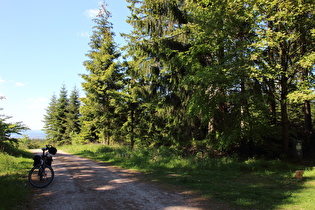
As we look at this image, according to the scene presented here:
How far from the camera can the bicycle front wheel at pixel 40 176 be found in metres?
6.68

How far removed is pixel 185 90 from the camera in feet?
46.2

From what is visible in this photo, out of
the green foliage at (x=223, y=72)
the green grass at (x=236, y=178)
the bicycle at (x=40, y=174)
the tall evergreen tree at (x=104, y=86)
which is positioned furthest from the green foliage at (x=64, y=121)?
the bicycle at (x=40, y=174)

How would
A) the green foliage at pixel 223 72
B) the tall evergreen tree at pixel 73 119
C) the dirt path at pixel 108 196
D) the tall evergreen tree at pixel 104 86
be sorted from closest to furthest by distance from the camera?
1. the dirt path at pixel 108 196
2. the green foliage at pixel 223 72
3. the tall evergreen tree at pixel 104 86
4. the tall evergreen tree at pixel 73 119

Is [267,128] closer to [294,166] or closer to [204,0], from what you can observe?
[294,166]

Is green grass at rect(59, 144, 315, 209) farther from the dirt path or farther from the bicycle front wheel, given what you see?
the bicycle front wheel

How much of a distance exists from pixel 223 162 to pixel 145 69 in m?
8.07

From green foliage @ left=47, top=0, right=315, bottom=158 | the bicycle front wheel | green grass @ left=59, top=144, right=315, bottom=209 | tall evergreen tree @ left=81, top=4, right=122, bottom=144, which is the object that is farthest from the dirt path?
tall evergreen tree @ left=81, top=4, right=122, bottom=144

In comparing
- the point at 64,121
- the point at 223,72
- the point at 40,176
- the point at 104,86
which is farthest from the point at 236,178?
the point at 64,121

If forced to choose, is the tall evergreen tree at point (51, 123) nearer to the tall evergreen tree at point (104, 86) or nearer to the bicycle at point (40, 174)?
the tall evergreen tree at point (104, 86)

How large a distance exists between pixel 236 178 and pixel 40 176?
748 cm

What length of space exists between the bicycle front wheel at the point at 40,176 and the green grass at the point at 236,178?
365 centimetres

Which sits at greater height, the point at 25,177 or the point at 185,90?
the point at 185,90

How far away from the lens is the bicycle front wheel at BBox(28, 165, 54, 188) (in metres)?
6.68

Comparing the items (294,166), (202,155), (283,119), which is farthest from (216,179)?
(283,119)
